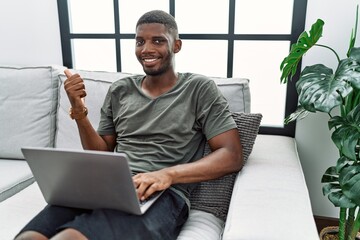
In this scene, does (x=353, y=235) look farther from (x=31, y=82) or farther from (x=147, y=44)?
(x=31, y=82)

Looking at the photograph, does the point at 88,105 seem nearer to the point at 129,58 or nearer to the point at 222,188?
the point at 129,58

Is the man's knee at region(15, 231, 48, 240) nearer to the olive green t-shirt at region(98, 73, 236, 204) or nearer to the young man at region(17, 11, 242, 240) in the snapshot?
the young man at region(17, 11, 242, 240)

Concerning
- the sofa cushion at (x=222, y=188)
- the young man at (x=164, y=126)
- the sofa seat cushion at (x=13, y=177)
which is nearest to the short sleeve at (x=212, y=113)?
the young man at (x=164, y=126)

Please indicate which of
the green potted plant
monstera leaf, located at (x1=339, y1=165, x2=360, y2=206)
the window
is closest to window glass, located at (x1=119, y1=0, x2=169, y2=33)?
the window

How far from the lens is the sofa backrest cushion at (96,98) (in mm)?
1452

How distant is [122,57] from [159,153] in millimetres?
941

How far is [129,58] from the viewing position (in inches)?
77.0

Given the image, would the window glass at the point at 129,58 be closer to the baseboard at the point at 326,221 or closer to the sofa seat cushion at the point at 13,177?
the sofa seat cushion at the point at 13,177

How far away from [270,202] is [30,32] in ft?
5.62

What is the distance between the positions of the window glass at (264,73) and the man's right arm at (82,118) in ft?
2.73

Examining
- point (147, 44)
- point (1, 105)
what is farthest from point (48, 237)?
point (1, 105)

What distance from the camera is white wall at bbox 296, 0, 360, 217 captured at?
1.49 meters

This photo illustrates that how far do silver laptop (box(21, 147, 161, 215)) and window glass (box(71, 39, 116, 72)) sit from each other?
3.80 feet

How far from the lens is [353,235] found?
1334 mm
